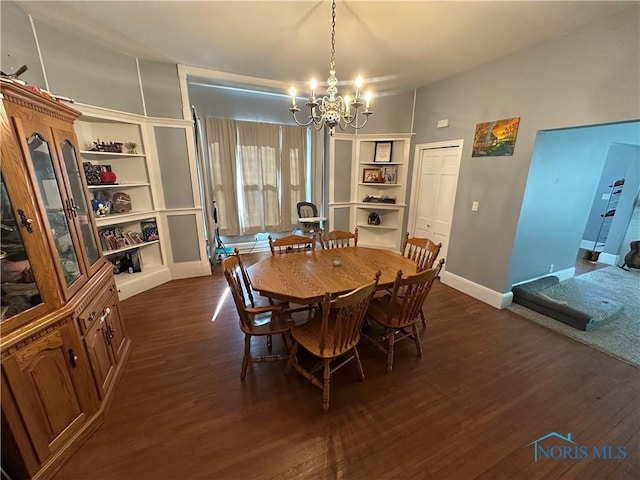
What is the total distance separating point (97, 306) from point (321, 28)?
9.71 feet

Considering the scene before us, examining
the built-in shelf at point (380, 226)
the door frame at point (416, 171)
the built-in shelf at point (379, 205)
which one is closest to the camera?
the door frame at point (416, 171)

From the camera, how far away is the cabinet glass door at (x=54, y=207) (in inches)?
55.1

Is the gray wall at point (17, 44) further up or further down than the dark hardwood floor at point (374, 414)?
further up

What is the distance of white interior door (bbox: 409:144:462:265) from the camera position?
3703 mm

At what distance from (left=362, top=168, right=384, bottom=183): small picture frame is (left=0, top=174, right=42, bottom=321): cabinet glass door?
14.3 feet

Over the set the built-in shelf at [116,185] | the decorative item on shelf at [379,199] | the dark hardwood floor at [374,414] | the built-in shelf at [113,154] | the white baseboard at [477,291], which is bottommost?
the dark hardwood floor at [374,414]

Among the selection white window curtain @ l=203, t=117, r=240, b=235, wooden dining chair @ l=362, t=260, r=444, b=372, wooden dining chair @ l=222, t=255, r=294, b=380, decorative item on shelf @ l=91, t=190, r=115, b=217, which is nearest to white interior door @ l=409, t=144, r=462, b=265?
wooden dining chair @ l=362, t=260, r=444, b=372

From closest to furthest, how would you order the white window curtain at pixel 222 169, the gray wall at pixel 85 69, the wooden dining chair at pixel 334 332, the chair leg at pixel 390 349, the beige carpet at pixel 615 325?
the wooden dining chair at pixel 334 332, the chair leg at pixel 390 349, the gray wall at pixel 85 69, the beige carpet at pixel 615 325, the white window curtain at pixel 222 169

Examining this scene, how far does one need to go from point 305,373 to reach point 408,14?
9.85 ft

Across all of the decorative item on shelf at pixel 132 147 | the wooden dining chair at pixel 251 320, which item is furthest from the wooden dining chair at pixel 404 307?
the decorative item on shelf at pixel 132 147

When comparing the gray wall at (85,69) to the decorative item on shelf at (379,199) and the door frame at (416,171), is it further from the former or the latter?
the door frame at (416,171)

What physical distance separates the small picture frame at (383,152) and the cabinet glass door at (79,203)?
13.2 ft

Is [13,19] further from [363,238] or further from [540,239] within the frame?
[540,239]

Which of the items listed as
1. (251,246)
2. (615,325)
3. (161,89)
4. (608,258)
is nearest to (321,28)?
(161,89)
